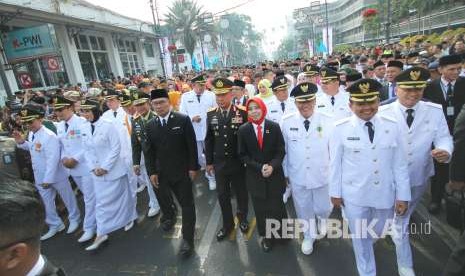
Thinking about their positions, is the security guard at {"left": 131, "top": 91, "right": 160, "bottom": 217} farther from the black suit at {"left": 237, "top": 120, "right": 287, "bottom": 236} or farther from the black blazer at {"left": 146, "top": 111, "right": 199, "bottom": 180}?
the black suit at {"left": 237, "top": 120, "right": 287, "bottom": 236}

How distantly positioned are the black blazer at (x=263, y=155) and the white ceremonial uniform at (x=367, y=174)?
85cm

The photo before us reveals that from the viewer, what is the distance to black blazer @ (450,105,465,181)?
2742mm

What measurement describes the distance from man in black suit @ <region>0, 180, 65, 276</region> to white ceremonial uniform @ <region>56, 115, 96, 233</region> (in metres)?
3.91

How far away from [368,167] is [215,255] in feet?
7.84

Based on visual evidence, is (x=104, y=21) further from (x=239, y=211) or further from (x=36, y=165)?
(x=239, y=211)

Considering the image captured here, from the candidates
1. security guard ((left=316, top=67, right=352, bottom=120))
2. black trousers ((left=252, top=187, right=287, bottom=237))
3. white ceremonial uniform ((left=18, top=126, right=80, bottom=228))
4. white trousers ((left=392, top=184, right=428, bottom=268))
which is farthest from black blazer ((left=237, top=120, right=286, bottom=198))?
white ceremonial uniform ((left=18, top=126, right=80, bottom=228))

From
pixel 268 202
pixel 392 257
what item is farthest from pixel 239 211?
pixel 392 257

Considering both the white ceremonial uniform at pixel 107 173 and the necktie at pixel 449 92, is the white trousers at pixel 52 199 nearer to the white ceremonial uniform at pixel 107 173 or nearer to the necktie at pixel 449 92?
the white ceremonial uniform at pixel 107 173

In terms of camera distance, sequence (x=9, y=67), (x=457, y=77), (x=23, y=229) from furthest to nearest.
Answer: (x=9, y=67) < (x=457, y=77) < (x=23, y=229)

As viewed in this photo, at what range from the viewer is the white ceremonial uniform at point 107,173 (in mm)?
4820

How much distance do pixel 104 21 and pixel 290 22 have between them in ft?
434

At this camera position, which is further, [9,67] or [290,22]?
[290,22]

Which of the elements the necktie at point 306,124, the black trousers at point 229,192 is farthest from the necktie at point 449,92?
the black trousers at point 229,192

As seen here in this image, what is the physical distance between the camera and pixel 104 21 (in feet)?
68.4
